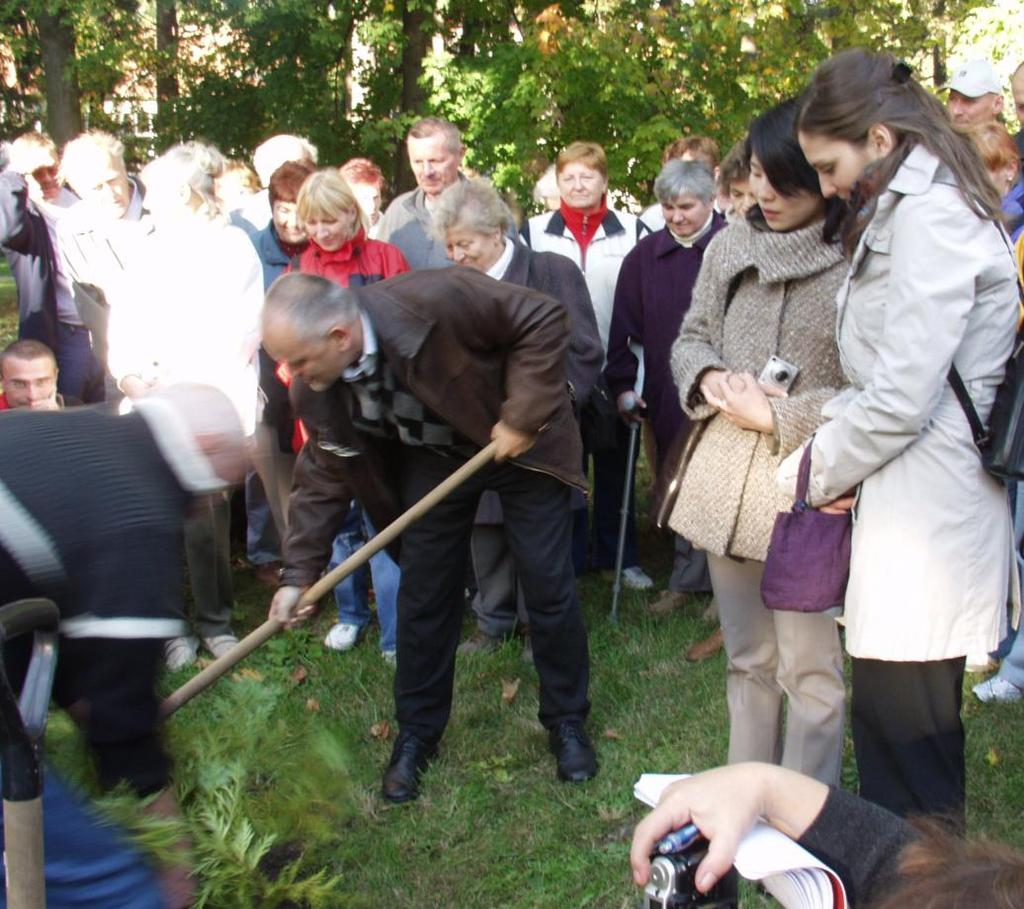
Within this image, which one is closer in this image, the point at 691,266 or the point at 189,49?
the point at 691,266

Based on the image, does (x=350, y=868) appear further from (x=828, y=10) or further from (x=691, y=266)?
(x=828, y=10)

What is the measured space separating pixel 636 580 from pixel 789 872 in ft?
15.7

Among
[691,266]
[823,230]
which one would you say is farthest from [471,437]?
[691,266]

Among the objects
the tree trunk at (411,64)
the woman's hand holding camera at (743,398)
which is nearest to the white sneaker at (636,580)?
the woman's hand holding camera at (743,398)

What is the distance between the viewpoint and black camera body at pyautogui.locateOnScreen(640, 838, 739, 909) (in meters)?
1.46

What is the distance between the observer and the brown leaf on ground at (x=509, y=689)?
4894mm

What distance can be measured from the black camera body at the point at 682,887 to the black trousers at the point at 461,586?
100 inches

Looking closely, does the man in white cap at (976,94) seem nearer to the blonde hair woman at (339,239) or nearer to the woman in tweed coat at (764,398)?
the blonde hair woman at (339,239)

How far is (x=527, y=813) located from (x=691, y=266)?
2.57 m

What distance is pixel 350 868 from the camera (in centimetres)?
377

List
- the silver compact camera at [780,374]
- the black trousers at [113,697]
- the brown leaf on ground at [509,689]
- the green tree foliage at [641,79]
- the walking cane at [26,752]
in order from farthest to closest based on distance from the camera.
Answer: the green tree foliage at [641,79]
the brown leaf on ground at [509,689]
the silver compact camera at [780,374]
the black trousers at [113,697]
the walking cane at [26,752]

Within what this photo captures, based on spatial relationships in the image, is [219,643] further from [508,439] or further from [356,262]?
[508,439]

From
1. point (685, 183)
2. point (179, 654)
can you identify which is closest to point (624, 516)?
point (685, 183)

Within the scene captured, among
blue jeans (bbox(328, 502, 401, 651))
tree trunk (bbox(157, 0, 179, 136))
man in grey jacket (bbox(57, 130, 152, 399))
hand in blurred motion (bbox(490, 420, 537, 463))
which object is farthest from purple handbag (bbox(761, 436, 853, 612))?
tree trunk (bbox(157, 0, 179, 136))
